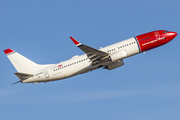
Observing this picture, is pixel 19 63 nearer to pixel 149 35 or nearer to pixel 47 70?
pixel 47 70

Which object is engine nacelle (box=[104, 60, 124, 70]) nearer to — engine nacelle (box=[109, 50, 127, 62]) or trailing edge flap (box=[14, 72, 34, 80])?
engine nacelle (box=[109, 50, 127, 62])

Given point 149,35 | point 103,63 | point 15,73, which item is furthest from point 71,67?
point 149,35

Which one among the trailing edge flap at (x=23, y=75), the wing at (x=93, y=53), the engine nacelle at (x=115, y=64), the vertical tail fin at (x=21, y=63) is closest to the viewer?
the wing at (x=93, y=53)

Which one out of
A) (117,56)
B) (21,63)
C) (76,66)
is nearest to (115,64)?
(117,56)

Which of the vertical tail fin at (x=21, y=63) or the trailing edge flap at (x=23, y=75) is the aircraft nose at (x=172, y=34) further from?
the trailing edge flap at (x=23, y=75)

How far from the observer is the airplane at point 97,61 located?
65625mm

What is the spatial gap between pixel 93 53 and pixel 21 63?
19092 mm

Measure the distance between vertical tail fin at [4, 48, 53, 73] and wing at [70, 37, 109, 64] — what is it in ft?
42.2

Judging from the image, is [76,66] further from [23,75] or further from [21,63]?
[21,63]

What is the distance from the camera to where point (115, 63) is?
68.6 m

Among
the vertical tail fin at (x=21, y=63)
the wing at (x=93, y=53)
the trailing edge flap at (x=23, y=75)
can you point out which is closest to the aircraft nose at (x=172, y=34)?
the wing at (x=93, y=53)

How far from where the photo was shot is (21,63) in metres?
69.9

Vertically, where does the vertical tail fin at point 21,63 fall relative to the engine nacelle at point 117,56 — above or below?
above

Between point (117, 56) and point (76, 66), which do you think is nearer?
point (117, 56)
